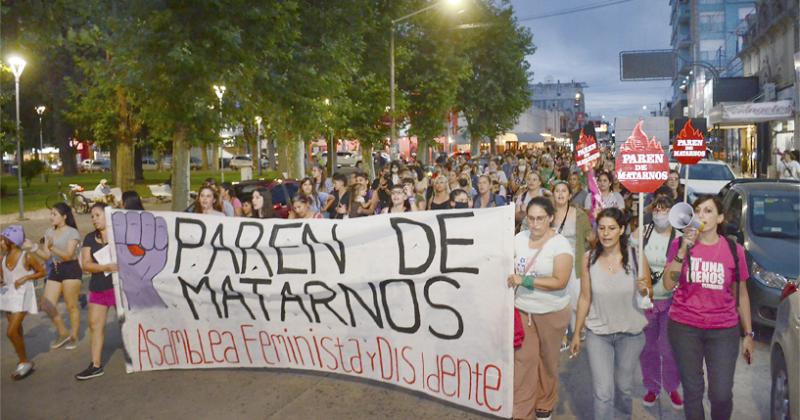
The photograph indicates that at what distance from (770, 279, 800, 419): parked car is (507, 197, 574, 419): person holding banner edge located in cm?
137

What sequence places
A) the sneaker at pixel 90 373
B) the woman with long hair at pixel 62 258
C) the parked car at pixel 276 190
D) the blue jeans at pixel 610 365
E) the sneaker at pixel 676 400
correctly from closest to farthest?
1. the blue jeans at pixel 610 365
2. the sneaker at pixel 676 400
3. the sneaker at pixel 90 373
4. the woman with long hair at pixel 62 258
5. the parked car at pixel 276 190

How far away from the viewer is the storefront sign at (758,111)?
29.3 metres

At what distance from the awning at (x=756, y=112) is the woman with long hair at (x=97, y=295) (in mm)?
28212

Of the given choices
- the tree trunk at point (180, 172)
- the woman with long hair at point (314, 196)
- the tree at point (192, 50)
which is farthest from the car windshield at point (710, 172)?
the tree trunk at point (180, 172)

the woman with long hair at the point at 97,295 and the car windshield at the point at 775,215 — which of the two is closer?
A: the woman with long hair at the point at 97,295

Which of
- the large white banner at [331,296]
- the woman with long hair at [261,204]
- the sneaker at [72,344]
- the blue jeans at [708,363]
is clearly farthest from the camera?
the woman with long hair at [261,204]

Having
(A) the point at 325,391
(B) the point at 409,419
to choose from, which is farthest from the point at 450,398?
(A) the point at 325,391

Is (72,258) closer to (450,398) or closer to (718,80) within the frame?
(450,398)

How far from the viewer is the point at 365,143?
33594 mm

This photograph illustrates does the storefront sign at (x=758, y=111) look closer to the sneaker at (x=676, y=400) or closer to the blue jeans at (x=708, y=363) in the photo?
the sneaker at (x=676, y=400)

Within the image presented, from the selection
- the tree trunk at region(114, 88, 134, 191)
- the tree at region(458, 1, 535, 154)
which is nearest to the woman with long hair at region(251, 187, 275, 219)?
the tree trunk at region(114, 88, 134, 191)

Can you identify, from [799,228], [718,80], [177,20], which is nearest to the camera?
[799,228]

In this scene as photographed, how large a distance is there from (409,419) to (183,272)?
8.61ft

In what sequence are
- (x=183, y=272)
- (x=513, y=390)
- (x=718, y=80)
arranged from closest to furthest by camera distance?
1. (x=513, y=390)
2. (x=183, y=272)
3. (x=718, y=80)
